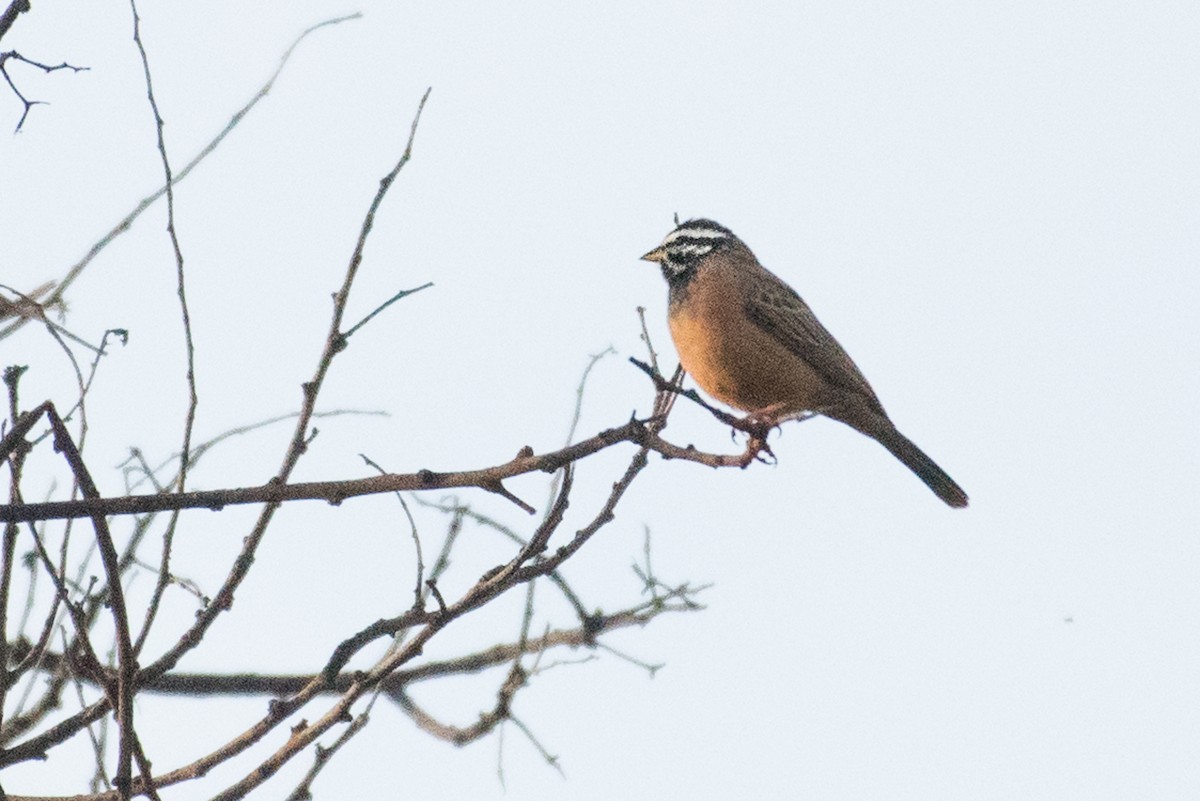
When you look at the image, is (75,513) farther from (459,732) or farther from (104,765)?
(459,732)

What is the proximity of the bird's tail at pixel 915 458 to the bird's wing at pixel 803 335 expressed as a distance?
112 millimetres

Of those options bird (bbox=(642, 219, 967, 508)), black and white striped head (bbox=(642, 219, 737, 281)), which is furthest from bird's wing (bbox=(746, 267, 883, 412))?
black and white striped head (bbox=(642, 219, 737, 281))

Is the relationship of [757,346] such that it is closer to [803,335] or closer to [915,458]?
[803,335]

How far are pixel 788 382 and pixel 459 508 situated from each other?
284 centimetres

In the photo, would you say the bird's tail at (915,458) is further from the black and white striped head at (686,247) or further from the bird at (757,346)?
the black and white striped head at (686,247)

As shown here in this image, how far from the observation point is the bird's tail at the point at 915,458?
7535mm

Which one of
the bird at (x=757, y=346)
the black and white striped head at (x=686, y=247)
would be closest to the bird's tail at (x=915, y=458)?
the bird at (x=757, y=346)

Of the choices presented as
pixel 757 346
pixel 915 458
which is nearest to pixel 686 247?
pixel 757 346

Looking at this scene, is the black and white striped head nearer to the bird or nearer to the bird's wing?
the bird

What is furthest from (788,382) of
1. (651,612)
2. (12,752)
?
(12,752)

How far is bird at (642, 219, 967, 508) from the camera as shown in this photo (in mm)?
6848

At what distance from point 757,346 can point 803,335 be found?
514 mm

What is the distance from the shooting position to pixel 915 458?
758 centimetres

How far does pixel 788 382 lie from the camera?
703 cm
